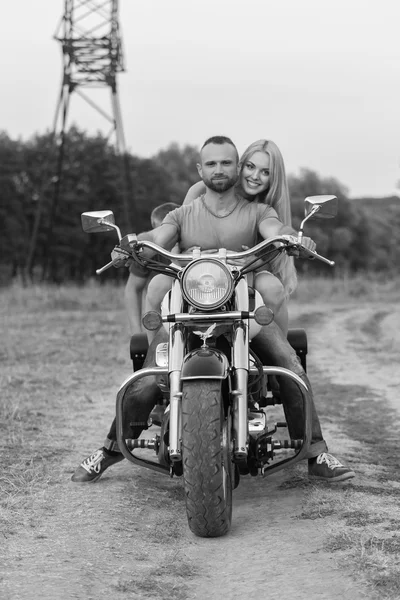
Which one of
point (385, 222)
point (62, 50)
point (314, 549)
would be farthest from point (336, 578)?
point (385, 222)

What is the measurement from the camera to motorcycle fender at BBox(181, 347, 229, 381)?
4047mm

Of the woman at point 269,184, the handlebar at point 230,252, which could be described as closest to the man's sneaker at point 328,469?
the woman at point 269,184

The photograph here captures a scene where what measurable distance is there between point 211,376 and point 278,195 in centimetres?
185

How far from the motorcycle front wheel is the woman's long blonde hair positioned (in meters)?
1.60

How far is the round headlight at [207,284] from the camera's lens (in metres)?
4.18

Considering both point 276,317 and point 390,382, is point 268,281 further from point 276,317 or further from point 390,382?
point 390,382

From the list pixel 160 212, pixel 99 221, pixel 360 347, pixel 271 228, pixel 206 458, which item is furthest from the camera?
pixel 360 347

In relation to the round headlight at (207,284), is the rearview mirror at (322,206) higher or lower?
higher

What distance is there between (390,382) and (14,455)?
17.5 feet

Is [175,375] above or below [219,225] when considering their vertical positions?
below

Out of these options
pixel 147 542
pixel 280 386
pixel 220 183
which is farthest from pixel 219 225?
pixel 147 542

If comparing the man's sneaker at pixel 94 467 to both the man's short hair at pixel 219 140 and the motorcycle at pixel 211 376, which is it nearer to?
the motorcycle at pixel 211 376

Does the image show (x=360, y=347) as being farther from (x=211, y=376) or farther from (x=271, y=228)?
(x=211, y=376)

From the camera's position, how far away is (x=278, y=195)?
5598mm
